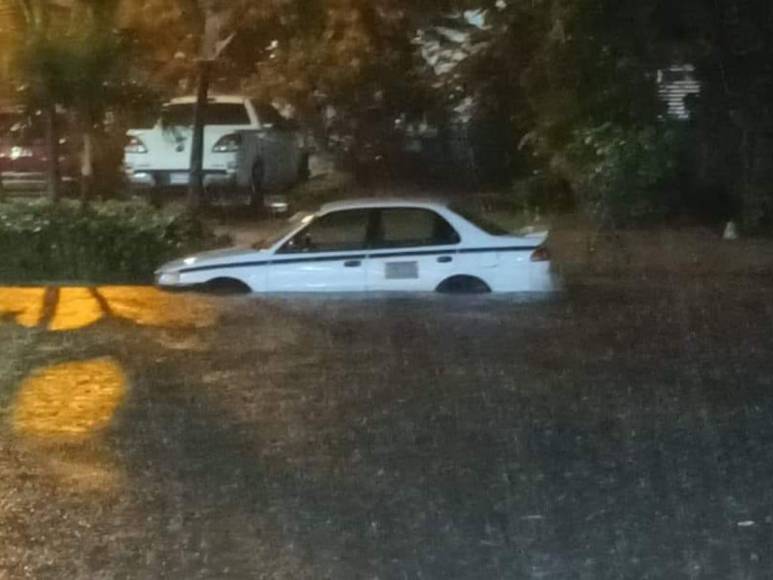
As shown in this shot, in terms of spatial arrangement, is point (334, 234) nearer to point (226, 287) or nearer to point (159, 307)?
point (226, 287)

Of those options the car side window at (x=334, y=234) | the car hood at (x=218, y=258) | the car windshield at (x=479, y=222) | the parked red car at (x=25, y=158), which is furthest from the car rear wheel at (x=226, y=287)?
the parked red car at (x=25, y=158)

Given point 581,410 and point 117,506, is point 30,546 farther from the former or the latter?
point 581,410

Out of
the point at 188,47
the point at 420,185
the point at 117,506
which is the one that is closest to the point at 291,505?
the point at 117,506

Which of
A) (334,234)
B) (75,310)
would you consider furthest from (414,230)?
(75,310)

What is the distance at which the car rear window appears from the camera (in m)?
26.9

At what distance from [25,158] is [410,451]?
19857 mm

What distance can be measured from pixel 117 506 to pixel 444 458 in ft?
6.65

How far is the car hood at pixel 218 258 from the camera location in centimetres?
1712

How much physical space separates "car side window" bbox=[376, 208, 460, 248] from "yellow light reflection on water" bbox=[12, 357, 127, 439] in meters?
4.37

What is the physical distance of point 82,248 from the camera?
1947cm

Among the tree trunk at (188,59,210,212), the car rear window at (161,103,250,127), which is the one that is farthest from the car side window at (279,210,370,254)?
the car rear window at (161,103,250,127)

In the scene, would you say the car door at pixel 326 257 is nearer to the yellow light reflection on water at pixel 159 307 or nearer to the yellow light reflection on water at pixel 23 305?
the yellow light reflection on water at pixel 159 307

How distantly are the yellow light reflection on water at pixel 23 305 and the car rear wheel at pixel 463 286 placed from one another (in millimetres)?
4054

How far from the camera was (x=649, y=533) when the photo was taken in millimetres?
Result: 7863
